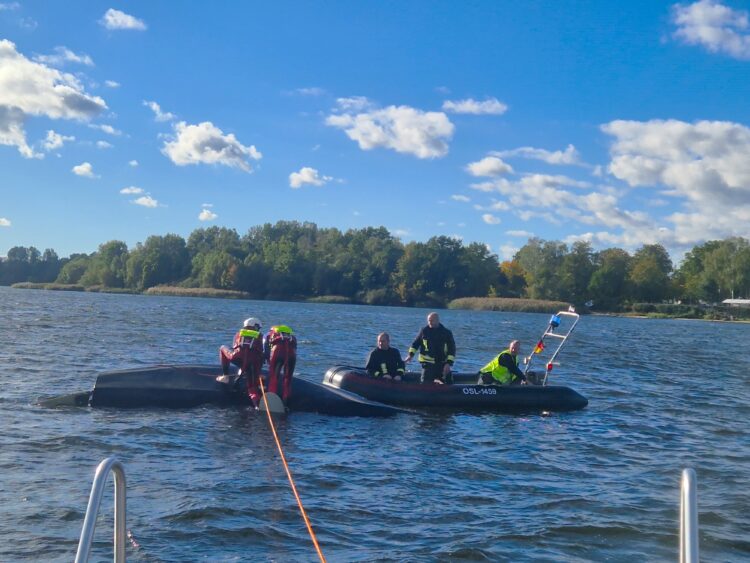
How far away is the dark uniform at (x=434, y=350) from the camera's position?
13797 millimetres

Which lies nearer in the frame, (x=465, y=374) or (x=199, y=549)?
(x=199, y=549)

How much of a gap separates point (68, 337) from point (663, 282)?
85.8 m

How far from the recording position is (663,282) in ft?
315

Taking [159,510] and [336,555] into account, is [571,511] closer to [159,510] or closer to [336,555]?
[336,555]

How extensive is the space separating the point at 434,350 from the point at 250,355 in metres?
3.60

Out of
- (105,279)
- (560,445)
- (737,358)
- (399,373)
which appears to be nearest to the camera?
(560,445)

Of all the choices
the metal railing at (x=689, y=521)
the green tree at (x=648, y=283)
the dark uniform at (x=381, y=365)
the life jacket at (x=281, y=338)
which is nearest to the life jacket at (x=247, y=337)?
the life jacket at (x=281, y=338)

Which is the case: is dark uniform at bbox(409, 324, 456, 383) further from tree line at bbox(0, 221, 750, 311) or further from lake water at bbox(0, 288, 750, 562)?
tree line at bbox(0, 221, 750, 311)

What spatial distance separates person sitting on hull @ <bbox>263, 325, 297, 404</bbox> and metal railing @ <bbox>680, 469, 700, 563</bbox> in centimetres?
934

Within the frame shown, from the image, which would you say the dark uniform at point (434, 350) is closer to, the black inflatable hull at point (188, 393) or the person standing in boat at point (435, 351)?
the person standing in boat at point (435, 351)

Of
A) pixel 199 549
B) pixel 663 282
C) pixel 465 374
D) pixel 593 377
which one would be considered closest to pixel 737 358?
pixel 593 377

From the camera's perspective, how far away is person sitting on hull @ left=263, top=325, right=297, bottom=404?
12180 millimetres

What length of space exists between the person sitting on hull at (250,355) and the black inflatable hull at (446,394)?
1903 mm

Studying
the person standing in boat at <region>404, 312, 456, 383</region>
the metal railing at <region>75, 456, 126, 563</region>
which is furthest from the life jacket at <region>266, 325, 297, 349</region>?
the metal railing at <region>75, 456, 126, 563</region>
